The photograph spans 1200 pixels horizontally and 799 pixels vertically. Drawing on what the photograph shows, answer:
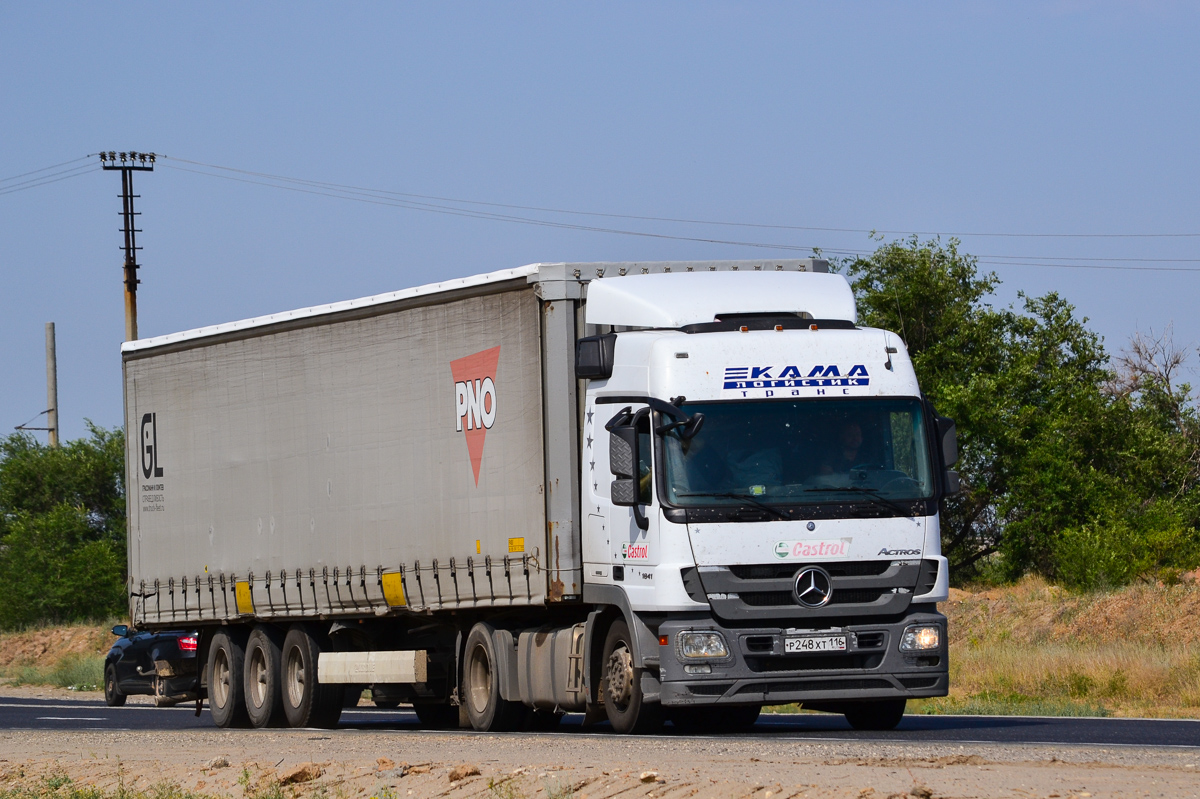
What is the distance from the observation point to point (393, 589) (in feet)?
58.4

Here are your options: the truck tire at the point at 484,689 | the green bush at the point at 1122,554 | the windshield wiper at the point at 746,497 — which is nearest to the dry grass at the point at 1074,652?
the green bush at the point at 1122,554

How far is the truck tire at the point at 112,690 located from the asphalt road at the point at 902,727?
212 centimetres

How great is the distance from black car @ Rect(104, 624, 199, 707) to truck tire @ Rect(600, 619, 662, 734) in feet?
27.5

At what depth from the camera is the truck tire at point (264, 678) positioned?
1994cm

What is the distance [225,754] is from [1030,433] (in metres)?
31.4

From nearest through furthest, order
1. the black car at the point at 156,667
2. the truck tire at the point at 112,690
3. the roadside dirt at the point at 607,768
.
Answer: the roadside dirt at the point at 607,768
the black car at the point at 156,667
the truck tire at the point at 112,690

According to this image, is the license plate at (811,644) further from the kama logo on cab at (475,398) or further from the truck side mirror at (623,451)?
the kama logo on cab at (475,398)

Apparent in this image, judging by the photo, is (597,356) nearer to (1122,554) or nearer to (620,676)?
(620,676)

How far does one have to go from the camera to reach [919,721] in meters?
17.5

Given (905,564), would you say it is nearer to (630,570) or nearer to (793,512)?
(793,512)

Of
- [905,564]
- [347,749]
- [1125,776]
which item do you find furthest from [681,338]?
[1125,776]

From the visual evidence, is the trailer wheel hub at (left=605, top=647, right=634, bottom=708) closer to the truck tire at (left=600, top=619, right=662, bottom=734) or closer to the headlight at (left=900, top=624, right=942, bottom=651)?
the truck tire at (left=600, top=619, right=662, bottom=734)

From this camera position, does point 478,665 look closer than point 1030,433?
Yes

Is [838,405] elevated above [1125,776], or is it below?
above
